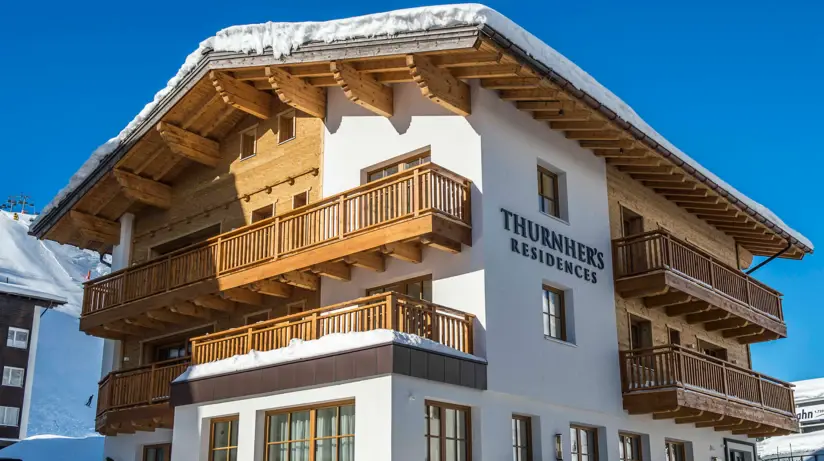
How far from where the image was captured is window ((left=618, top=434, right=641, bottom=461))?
20578 millimetres

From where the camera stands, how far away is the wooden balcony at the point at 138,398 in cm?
2166

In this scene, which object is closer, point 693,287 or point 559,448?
point 559,448

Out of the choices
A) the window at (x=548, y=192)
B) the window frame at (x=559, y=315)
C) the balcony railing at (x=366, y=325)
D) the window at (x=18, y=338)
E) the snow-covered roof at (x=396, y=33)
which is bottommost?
the balcony railing at (x=366, y=325)

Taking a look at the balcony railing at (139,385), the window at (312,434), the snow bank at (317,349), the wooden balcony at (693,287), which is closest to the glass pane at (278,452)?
the window at (312,434)

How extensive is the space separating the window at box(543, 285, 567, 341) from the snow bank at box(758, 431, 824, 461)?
20.5 meters

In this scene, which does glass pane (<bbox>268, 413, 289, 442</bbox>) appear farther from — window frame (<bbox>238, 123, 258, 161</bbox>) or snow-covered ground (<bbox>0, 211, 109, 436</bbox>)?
snow-covered ground (<bbox>0, 211, 109, 436</bbox>)

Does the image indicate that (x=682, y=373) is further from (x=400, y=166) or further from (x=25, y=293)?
(x=25, y=293)

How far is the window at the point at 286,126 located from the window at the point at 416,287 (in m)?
5.64

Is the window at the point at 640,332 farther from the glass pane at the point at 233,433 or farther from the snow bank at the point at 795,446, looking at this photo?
the snow bank at the point at 795,446

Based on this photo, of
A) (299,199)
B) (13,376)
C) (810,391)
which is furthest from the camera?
(13,376)

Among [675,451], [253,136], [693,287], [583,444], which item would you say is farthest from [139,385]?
[693,287]

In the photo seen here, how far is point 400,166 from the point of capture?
1966 centimetres

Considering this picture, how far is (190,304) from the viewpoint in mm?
22641

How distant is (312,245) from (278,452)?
4.08 m
